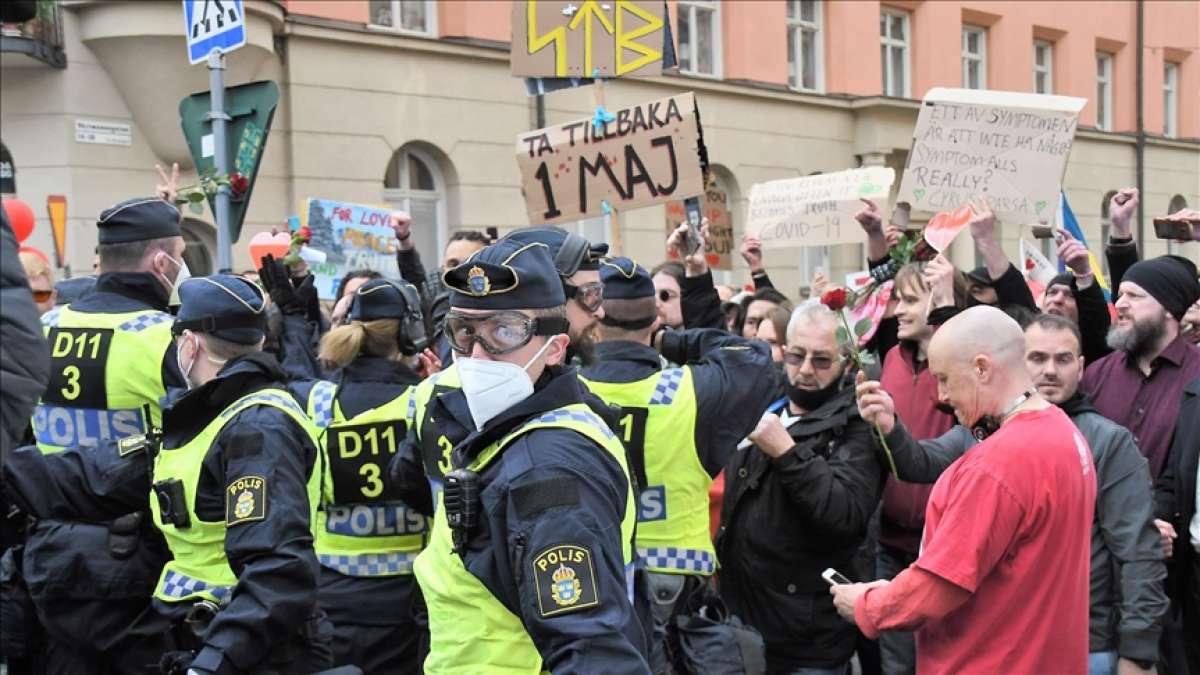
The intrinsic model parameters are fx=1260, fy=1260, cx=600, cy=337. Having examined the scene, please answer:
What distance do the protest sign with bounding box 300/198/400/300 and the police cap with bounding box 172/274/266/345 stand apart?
545cm

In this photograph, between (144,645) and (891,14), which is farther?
(891,14)

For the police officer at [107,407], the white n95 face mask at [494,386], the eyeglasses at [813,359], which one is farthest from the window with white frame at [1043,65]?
the white n95 face mask at [494,386]

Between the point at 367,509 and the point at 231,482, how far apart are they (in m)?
1.38

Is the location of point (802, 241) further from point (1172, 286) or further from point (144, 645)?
point (144, 645)

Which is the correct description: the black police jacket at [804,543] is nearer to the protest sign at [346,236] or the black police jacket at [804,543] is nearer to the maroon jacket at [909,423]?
the maroon jacket at [909,423]

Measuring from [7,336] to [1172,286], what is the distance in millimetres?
4681

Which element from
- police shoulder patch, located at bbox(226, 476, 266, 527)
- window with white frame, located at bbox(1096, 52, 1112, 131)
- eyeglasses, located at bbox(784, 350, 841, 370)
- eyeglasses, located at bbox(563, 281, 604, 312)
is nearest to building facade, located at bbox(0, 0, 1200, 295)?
window with white frame, located at bbox(1096, 52, 1112, 131)

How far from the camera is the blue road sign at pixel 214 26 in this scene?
23.0ft

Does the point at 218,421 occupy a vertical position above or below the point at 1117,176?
below

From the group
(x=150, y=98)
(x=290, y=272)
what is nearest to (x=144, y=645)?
(x=290, y=272)

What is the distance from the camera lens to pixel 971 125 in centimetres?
691

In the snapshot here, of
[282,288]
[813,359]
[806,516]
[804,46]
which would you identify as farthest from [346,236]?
[804,46]

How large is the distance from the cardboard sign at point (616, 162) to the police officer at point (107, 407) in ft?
9.76

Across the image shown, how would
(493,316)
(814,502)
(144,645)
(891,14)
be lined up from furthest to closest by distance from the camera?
1. (891,14)
2. (814,502)
3. (144,645)
4. (493,316)
